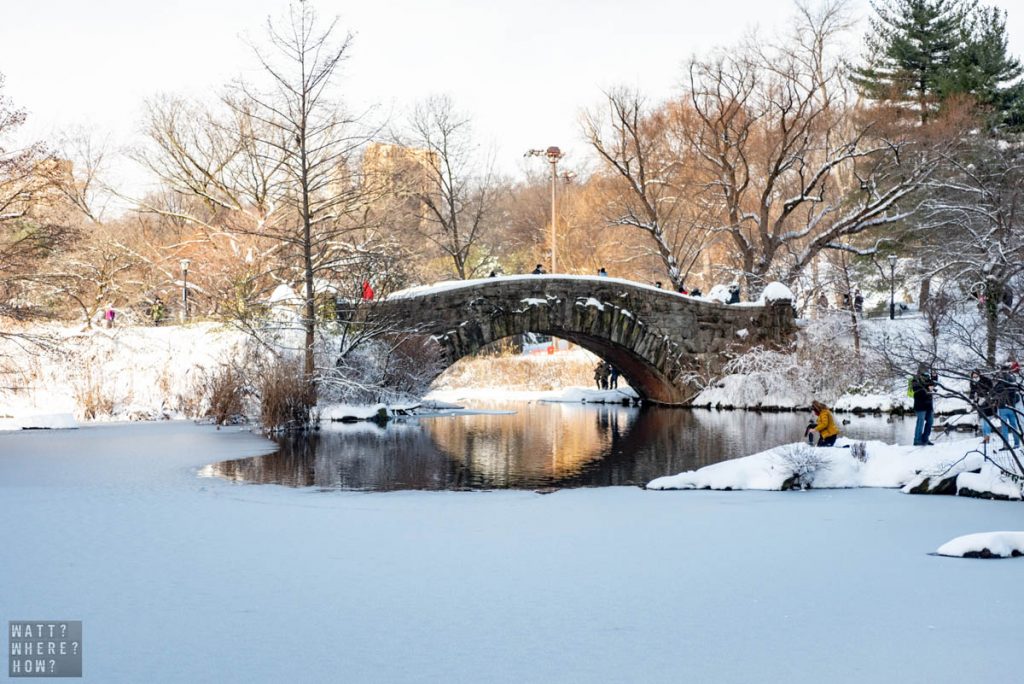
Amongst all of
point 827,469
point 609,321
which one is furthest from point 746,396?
point 827,469

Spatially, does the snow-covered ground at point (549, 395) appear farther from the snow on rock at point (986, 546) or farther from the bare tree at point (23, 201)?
the snow on rock at point (986, 546)

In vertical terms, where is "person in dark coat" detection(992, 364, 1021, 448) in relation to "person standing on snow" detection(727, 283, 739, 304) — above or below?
below

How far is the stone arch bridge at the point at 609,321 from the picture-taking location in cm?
2261

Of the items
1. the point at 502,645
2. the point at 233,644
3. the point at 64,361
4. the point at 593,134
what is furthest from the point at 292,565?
the point at 593,134

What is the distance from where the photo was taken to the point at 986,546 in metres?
7.07

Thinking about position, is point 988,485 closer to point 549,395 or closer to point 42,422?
point 42,422

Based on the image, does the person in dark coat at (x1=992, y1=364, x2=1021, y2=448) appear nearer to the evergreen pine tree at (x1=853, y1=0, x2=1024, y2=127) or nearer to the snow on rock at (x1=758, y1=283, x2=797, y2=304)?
the snow on rock at (x1=758, y1=283, x2=797, y2=304)

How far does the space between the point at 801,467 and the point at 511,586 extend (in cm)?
569

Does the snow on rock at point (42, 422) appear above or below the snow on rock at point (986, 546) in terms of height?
above

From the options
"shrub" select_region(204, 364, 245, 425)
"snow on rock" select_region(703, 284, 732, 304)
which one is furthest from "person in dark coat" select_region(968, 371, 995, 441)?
"snow on rock" select_region(703, 284, 732, 304)

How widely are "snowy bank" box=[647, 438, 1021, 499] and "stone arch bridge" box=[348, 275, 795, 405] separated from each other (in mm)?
11114

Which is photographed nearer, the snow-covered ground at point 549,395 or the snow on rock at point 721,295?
the snow on rock at point 721,295

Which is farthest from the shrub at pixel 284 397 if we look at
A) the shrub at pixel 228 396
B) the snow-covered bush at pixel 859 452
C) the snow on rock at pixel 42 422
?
the snow-covered bush at pixel 859 452

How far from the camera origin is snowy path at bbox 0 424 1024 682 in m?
4.73
